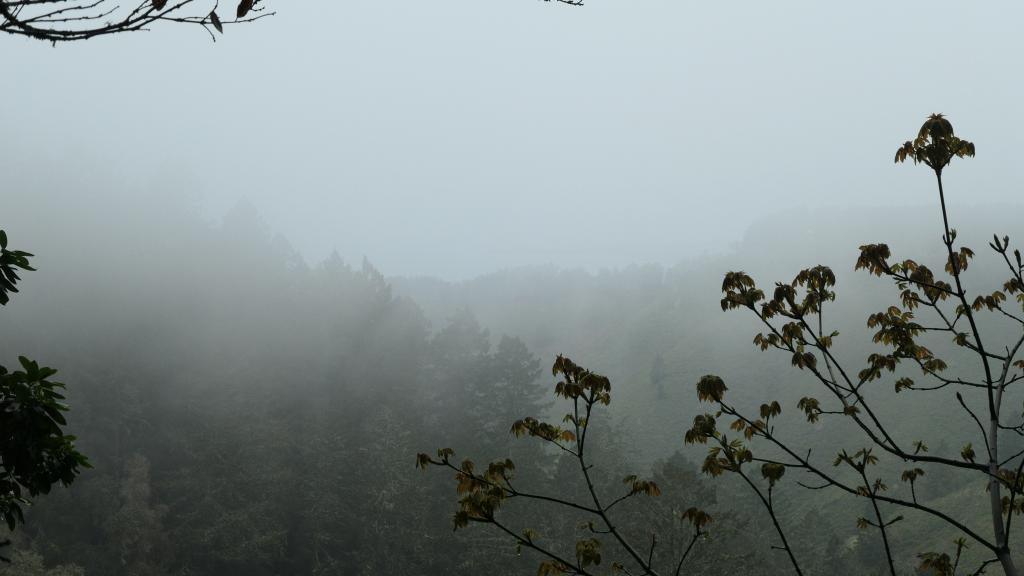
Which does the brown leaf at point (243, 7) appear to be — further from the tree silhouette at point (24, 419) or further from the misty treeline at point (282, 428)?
the misty treeline at point (282, 428)

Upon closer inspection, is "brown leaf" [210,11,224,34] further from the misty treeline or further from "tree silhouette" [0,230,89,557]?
the misty treeline

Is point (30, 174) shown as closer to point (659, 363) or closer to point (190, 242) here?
point (190, 242)

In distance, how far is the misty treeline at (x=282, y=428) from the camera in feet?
91.8

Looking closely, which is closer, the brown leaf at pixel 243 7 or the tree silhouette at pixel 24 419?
the brown leaf at pixel 243 7

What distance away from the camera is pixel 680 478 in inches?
936

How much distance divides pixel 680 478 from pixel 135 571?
22024mm

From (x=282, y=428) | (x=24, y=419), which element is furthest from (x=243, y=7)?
(x=282, y=428)

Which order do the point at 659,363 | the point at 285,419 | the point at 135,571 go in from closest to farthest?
the point at 135,571 < the point at 285,419 < the point at 659,363

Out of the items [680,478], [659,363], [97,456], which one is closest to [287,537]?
[97,456]

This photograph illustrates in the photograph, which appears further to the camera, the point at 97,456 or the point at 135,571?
the point at 97,456

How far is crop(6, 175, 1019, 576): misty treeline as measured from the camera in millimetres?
27969

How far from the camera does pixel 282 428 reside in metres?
34.3

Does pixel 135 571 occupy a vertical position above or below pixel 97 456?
below

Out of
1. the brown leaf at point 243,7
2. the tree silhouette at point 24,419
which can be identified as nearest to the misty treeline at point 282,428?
the tree silhouette at point 24,419
